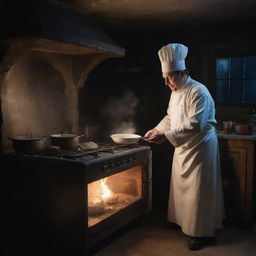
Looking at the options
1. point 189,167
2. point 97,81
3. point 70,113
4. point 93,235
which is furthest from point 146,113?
point 93,235

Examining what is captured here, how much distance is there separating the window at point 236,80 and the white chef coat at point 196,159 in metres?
1.55

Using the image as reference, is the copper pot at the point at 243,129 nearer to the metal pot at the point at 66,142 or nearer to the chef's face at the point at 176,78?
the chef's face at the point at 176,78

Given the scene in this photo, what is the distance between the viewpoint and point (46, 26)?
321 cm

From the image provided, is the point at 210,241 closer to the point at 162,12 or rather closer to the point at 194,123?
the point at 194,123

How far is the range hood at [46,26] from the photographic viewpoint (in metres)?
3.16

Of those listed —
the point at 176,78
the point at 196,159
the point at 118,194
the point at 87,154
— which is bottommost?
the point at 118,194

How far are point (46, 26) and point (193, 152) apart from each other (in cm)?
212

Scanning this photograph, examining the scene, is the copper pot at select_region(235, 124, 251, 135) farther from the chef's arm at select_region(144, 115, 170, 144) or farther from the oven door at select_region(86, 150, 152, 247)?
the oven door at select_region(86, 150, 152, 247)

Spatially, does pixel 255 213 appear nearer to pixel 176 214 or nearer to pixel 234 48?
pixel 176 214

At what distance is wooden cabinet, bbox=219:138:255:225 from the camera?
4.66m

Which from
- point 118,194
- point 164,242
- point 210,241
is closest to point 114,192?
point 118,194

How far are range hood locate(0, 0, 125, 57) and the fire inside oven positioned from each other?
158 centimetres

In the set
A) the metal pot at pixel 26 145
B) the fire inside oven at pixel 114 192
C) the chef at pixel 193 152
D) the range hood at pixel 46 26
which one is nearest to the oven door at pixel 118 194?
the fire inside oven at pixel 114 192

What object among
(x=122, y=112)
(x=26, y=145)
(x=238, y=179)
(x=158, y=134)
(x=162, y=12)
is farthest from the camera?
(x=122, y=112)
